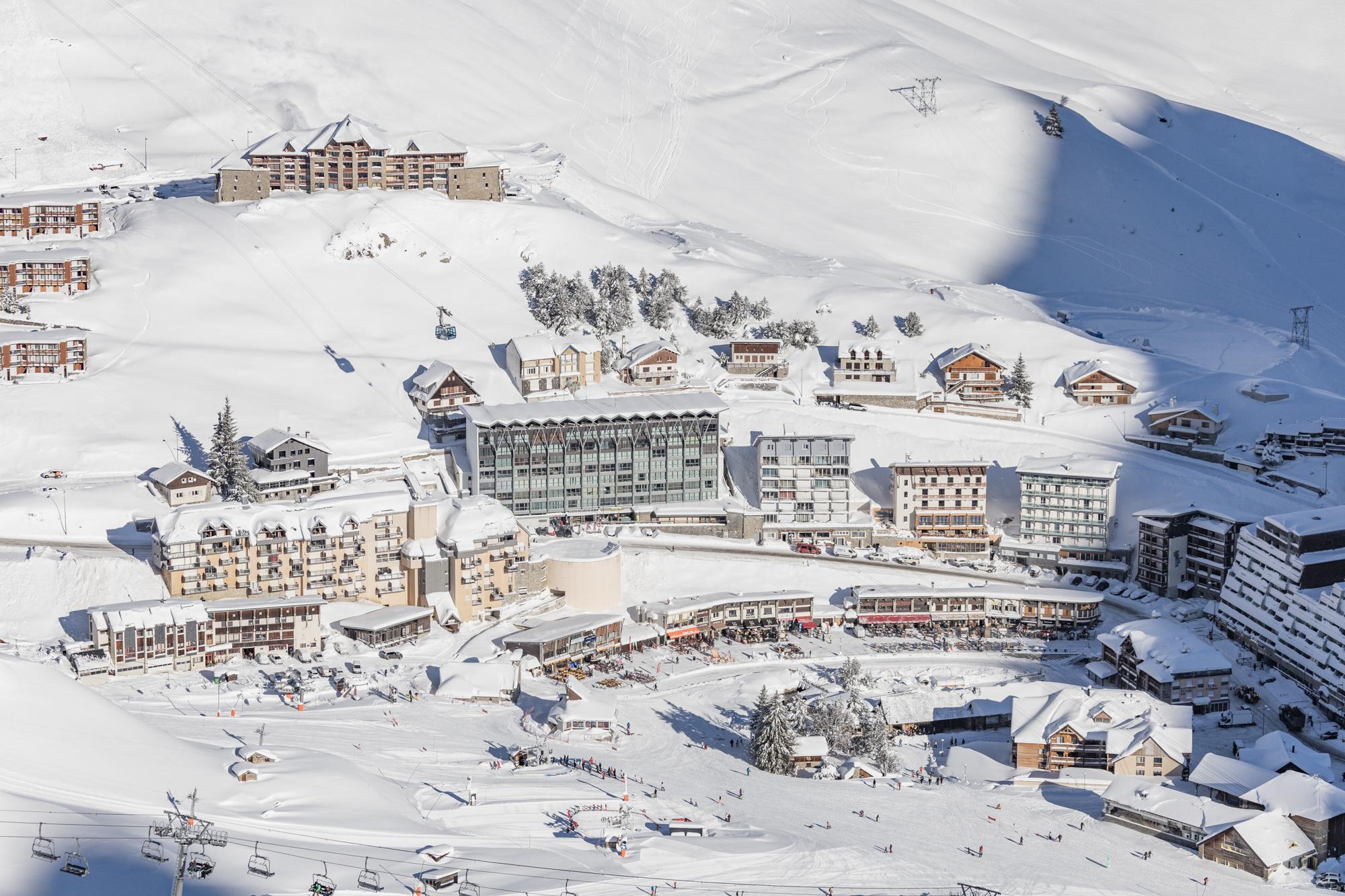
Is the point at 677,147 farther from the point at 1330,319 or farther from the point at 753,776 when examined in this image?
the point at 753,776

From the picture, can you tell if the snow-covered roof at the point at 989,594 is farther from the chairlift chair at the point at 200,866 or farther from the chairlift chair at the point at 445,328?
the chairlift chair at the point at 200,866

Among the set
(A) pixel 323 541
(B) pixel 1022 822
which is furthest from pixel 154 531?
(B) pixel 1022 822

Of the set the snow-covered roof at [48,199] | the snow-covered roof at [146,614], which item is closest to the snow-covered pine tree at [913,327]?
the snow-covered roof at [146,614]

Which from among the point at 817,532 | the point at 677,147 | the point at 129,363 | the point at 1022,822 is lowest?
the point at 1022,822

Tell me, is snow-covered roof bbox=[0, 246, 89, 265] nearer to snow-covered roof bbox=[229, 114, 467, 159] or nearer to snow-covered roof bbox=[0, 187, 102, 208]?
snow-covered roof bbox=[0, 187, 102, 208]

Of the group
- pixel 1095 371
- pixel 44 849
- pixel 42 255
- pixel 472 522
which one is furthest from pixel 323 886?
pixel 1095 371

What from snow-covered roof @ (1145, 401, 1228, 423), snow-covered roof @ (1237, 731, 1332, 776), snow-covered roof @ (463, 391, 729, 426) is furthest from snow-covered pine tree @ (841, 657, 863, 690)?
snow-covered roof @ (1145, 401, 1228, 423)
